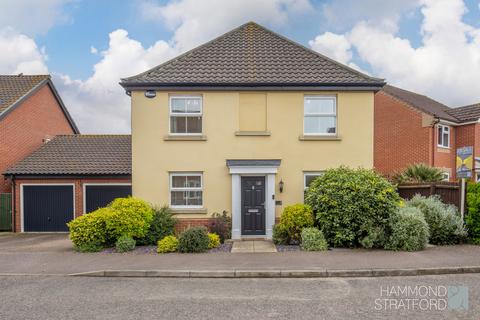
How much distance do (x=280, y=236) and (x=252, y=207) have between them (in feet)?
4.90

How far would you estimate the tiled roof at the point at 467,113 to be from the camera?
19.9 metres

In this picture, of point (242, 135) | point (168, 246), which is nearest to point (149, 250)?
point (168, 246)

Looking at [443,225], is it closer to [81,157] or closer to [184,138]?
[184,138]

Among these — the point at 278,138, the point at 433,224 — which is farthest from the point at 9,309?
the point at 433,224

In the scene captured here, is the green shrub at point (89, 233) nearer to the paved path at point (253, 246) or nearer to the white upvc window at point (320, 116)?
the paved path at point (253, 246)

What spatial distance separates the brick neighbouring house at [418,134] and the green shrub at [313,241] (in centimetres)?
1091

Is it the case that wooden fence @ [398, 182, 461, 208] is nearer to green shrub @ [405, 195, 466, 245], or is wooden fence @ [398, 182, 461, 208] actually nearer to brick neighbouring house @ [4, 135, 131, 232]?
green shrub @ [405, 195, 466, 245]

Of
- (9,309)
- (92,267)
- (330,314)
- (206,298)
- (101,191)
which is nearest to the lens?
(330,314)

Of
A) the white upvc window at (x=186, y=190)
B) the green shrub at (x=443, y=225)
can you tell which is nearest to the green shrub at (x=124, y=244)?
the white upvc window at (x=186, y=190)

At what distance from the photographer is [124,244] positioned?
9.76 metres

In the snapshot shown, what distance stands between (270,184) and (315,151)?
Answer: 201cm

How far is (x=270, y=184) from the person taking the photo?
38.1 feet

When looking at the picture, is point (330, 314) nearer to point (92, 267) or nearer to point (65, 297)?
point (65, 297)

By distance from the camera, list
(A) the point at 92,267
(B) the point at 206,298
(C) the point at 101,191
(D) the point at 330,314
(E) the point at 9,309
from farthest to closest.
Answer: (C) the point at 101,191, (A) the point at 92,267, (B) the point at 206,298, (E) the point at 9,309, (D) the point at 330,314
